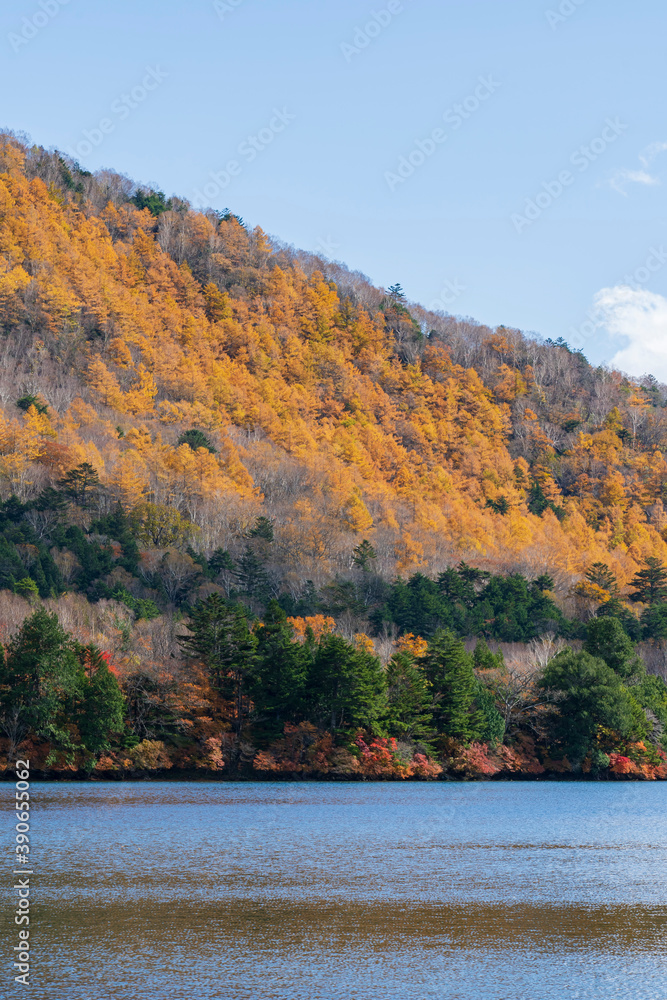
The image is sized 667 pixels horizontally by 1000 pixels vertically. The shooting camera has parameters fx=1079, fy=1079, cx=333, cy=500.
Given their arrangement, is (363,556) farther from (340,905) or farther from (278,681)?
(340,905)

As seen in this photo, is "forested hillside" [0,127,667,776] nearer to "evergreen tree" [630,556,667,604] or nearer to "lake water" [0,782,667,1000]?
"evergreen tree" [630,556,667,604]

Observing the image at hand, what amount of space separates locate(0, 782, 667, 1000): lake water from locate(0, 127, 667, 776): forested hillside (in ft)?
51.6

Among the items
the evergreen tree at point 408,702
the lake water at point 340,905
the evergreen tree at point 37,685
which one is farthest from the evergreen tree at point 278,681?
the lake water at point 340,905

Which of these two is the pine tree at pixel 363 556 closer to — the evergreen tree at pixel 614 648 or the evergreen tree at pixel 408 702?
the evergreen tree at pixel 614 648

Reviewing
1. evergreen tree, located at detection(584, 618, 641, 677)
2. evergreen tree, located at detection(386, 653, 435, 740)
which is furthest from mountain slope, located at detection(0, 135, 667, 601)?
evergreen tree, located at detection(386, 653, 435, 740)

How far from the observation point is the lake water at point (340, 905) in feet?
42.8

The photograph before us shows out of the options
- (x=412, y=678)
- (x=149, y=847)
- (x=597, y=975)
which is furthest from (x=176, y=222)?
(x=597, y=975)

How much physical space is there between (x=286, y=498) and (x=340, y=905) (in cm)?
8698

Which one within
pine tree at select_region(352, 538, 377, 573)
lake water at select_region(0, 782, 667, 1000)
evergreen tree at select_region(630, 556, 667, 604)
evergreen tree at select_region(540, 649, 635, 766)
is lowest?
lake water at select_region(0, 782, 667, 1000)

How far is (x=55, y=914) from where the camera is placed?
16250 millimetres

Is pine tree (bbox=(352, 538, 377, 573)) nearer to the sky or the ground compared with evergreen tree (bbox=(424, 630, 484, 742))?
nearer to the sky

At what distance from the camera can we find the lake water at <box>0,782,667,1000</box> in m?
13.0

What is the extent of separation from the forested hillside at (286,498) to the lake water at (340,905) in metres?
15.7

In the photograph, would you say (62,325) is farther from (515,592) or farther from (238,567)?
(515,592)
